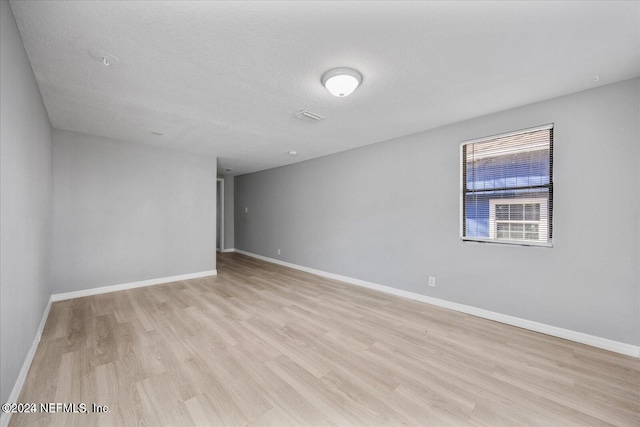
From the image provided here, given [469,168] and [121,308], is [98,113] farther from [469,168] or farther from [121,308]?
[469,168]

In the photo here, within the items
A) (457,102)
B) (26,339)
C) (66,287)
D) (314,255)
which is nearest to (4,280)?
(26,339)

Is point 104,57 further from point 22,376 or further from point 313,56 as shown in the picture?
point 22,376

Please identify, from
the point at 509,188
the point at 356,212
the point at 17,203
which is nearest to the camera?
the point at 17,203

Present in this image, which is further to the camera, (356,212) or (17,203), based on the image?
(356,212)

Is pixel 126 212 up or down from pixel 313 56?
down

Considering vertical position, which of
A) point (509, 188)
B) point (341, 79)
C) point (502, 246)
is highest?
point (341, 79)

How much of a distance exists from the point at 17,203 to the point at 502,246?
14.3ft

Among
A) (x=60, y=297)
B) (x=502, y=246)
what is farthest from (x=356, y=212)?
(x=60, y=297)

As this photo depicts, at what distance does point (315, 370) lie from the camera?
199 cm

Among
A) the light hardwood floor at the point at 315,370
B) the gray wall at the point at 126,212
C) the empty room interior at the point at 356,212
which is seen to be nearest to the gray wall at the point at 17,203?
the empty room interior at the point at 356,212

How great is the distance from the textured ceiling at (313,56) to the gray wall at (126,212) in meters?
0.83

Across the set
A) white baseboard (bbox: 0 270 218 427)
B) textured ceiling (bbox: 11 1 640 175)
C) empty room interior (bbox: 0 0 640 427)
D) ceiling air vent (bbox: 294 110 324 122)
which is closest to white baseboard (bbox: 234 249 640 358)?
empty room interior (bbox: 0 0 640 427)

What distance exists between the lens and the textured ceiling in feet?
4.86

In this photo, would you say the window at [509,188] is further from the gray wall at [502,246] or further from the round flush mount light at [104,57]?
the round flush mount light at [104,57]
